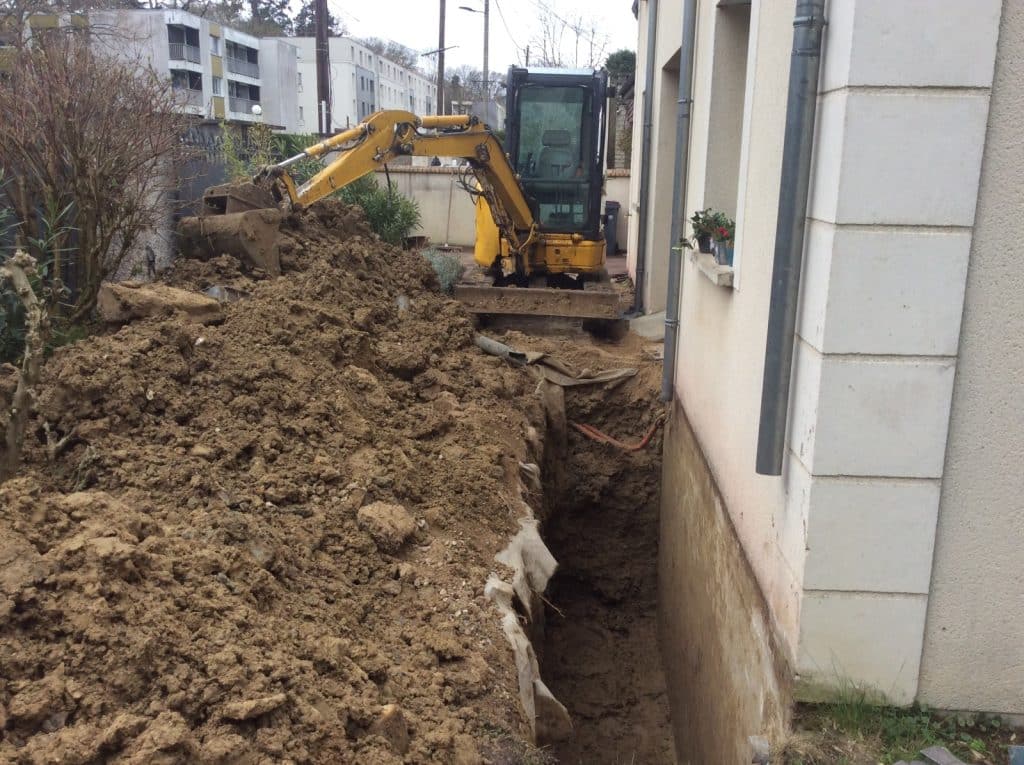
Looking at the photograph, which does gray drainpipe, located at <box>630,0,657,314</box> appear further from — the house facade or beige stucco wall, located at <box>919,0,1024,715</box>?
beige stucco wall, located at <box>919,0,1024,715</box>

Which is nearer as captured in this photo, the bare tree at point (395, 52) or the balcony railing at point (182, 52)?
the balcony railing at point (182, 52)

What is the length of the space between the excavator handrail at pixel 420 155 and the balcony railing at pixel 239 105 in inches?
1562

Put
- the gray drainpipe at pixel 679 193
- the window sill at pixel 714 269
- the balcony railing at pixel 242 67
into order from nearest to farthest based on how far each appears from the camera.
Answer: the window sill at pixel 714 269 < the gray drainpipe at pixel 679 193 < the balcony railing at pixel 242 67

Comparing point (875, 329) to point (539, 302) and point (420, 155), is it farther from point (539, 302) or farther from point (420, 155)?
point (539, 302)

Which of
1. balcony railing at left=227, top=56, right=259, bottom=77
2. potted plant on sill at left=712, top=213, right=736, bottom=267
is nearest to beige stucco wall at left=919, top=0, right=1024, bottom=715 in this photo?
potted plant on sill at left=712, top=213, right=736, bottom=267

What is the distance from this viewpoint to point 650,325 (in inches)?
360

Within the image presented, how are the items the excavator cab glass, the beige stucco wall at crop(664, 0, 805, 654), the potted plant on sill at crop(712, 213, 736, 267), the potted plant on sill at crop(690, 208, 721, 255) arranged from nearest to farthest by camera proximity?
the beige stucco wall at crop(664, 0, 805, 654)
the potted plant on sill at crop(712, 213, 736, 267)
the potted plant on sill at crop(690, 208, 721, 255)
the excavator cab glass

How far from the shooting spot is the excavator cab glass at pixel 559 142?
388 inches

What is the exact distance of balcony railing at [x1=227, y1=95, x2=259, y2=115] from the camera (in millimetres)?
45719

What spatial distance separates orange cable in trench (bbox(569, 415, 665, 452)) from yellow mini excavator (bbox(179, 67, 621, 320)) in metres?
1.96

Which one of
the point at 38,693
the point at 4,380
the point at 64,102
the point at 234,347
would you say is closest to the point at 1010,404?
the point at 38,693

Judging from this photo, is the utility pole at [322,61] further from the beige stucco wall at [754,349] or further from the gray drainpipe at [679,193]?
the beige stucco wall at [754,349]

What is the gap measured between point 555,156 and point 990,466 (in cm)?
807

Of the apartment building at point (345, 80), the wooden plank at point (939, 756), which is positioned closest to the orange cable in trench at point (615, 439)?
the wooden plank at point (939, 756)
